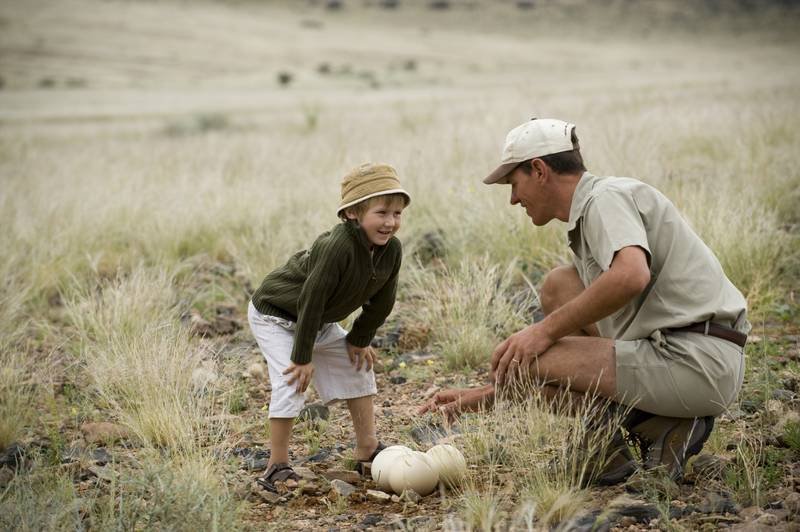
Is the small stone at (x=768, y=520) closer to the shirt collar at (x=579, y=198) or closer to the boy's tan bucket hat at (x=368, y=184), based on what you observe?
the shirt collar at (x=579, y=198)

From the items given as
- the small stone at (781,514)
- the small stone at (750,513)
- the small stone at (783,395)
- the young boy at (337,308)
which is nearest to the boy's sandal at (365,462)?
the young boy at (337,308)

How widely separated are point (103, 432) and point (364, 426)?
1417mm

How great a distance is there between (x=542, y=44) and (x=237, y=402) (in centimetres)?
7453

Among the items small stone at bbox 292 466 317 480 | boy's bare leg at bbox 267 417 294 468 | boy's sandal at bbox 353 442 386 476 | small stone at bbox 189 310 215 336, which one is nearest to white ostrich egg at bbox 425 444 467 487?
boy's sandal at bbox 353 442 386 476

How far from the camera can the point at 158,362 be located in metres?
4.35

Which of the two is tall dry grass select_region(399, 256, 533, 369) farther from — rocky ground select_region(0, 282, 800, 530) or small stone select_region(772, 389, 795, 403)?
small stone select_region(772, 389, 795, 403)

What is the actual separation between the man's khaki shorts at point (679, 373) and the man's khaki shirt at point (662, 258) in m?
0.09

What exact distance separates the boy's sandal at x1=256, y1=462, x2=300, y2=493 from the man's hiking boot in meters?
1.50

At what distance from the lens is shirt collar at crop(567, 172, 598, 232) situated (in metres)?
3.49

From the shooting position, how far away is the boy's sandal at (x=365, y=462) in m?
4.02

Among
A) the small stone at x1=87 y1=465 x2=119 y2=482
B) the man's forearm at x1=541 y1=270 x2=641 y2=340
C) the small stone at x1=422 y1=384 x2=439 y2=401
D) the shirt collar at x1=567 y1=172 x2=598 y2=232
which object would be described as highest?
the shirt collar at x1=567 y1=172 x2=598 y2=232

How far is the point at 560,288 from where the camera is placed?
3.94 meters

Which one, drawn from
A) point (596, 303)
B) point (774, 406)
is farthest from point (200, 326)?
point (774, 406)

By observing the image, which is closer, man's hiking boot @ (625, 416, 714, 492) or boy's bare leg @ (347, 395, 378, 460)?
man's hiking boot @ (625, 416, 714, 492)
